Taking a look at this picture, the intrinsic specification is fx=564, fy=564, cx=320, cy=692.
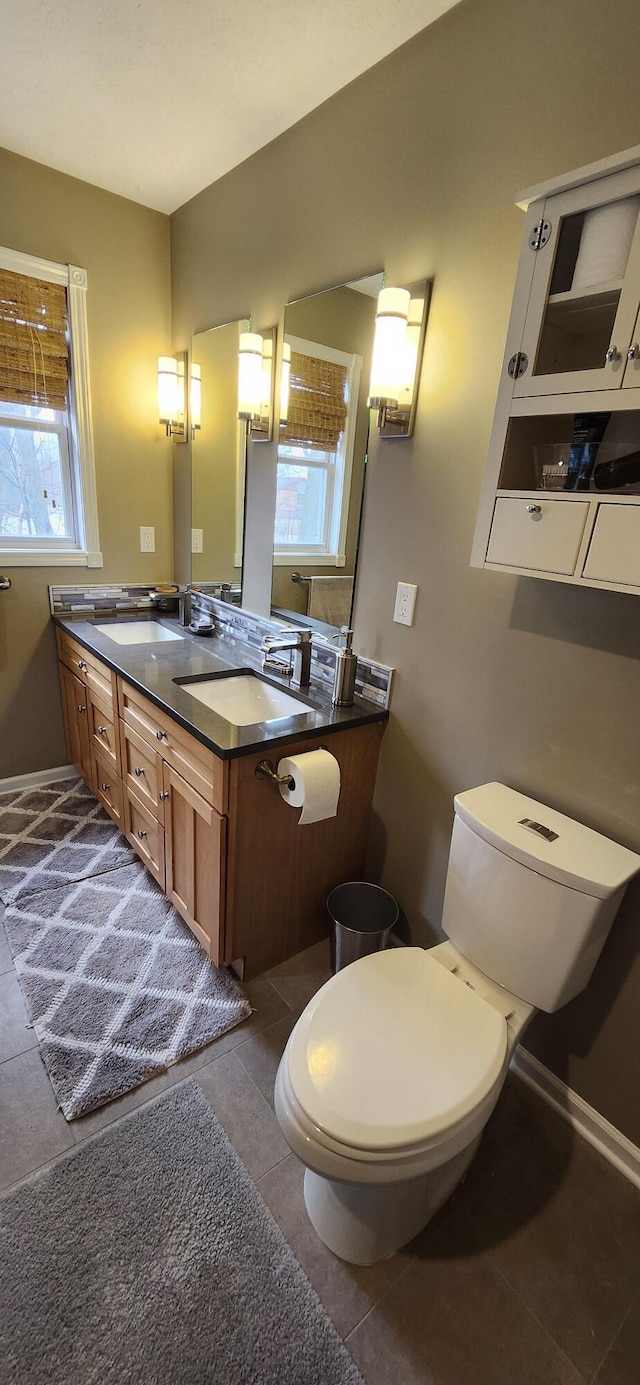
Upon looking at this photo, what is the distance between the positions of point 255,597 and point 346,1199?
71.0 inches

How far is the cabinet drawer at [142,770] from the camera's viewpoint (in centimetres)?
183

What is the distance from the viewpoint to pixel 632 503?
3.17ft

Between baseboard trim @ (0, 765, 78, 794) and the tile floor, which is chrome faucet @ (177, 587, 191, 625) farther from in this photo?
the tile floor

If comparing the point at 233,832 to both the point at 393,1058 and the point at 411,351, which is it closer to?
the point at 393,1058

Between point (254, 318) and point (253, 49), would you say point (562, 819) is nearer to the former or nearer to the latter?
point (254, 318)

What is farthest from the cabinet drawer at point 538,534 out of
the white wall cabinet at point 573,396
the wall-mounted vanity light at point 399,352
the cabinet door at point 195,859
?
the cabinet door at point 195,859

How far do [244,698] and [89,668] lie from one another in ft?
2.40

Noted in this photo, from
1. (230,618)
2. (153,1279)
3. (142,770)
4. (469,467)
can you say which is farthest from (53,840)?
(469,467)

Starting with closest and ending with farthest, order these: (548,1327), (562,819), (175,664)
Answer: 1. (548,1327)
2. (562,819)
3. (175,664)

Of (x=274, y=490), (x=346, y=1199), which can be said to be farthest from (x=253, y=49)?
(x=346, y=1199)

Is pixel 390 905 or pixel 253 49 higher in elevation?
pixel 253 49

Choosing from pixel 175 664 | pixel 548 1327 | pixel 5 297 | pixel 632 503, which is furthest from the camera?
pixel 5 297

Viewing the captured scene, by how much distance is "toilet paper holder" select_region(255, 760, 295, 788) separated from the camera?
4.80 feet

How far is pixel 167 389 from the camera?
2467 mm
